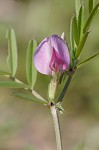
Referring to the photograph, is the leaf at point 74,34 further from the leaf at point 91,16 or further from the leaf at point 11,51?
the leaf at point 11,51

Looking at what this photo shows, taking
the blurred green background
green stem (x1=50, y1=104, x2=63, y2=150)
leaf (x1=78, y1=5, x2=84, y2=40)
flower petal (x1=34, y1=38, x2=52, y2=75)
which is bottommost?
the blurred green background

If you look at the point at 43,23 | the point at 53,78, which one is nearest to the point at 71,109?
the point at 43,23

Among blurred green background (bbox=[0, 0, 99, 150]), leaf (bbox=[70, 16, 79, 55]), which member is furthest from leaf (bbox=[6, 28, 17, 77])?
blurred green background (bbox=[0, 0, 99, 150])

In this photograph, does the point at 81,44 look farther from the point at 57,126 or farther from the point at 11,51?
the point at 11,51

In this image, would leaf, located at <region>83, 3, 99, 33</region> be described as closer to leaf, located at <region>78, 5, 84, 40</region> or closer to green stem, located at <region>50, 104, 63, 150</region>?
leaf, located at <region>78, 5, 84, 40</region>

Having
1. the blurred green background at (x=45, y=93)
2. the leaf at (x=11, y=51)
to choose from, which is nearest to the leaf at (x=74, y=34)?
the leaf at (x=11, y=51)

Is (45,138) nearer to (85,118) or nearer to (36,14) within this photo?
(85,118)

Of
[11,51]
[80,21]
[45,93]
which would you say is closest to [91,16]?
[80,21]
